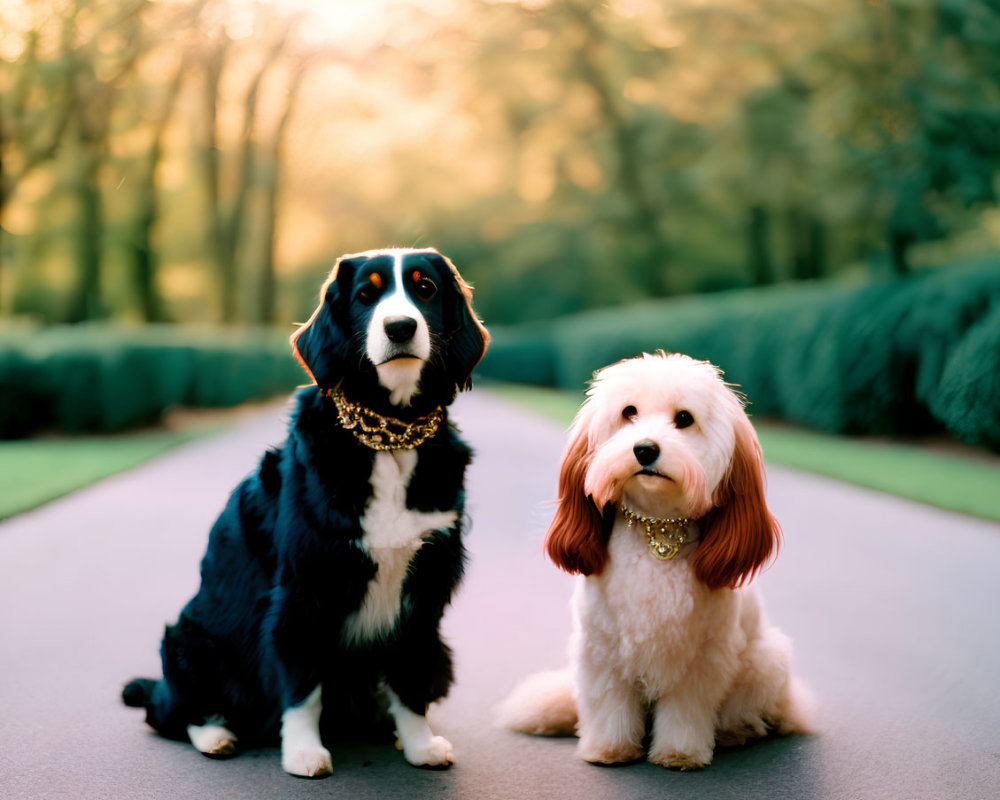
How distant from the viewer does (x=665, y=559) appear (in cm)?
279

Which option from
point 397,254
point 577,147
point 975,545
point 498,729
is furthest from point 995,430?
point 577,147

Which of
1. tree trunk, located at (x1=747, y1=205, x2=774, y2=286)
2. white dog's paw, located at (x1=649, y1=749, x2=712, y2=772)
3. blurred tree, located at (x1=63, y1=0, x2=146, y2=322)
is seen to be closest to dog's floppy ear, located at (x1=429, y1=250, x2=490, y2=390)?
white dog's paw, located at (x1=649, y1=749, x2=712, y2=772)

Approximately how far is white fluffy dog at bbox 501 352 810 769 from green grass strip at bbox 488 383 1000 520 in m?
5.12

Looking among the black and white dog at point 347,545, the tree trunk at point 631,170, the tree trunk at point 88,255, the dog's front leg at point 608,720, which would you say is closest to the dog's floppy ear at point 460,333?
the black and white dog at point 347,545

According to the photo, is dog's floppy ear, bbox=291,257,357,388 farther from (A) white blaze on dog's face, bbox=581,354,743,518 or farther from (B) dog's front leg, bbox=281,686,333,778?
(B) dog's front leg, bbox=281,686,333,778

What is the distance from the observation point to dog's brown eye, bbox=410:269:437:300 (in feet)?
9.20

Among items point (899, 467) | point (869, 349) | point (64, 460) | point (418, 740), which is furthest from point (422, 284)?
point (869, 349)

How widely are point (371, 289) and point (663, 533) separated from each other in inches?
45.1

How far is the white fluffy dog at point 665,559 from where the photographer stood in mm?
2688

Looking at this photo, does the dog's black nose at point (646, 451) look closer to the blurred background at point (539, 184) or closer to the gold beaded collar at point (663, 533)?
the gold beaded collar at point (663, 533)

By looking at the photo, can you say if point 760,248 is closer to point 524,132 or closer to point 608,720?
point 524,132

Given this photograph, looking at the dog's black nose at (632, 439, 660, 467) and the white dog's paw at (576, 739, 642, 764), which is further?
the white dog's paw at (576, 739, 642, 764)

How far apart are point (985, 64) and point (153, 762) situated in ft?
50.4

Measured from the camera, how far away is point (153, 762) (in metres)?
2.87
